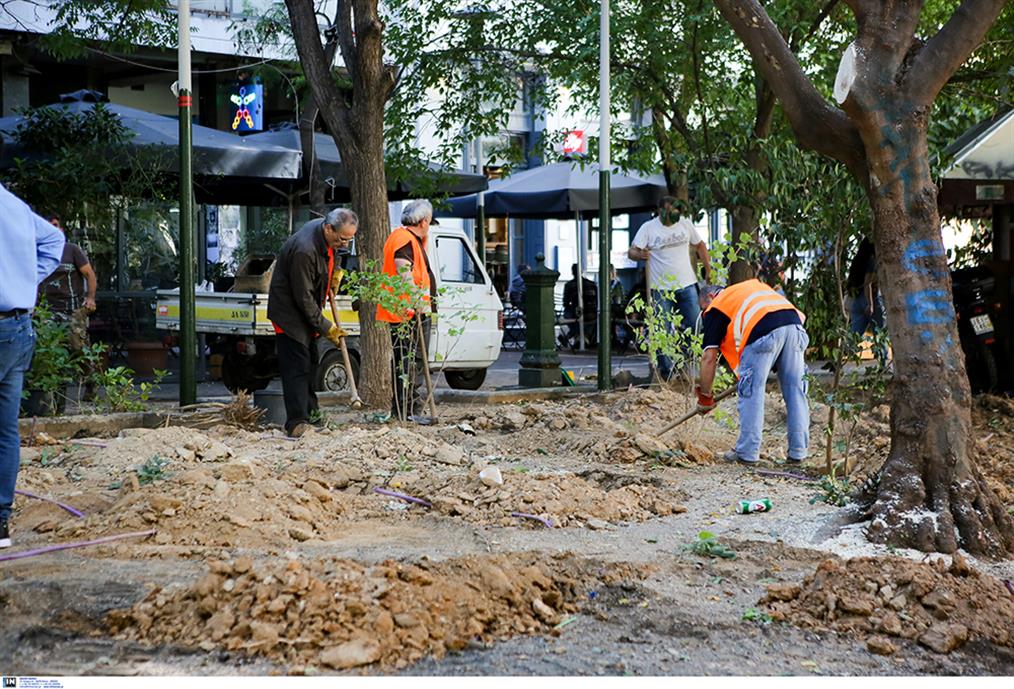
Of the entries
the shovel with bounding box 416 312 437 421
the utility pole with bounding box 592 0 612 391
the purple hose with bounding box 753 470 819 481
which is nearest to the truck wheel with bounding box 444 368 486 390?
the utility pole with bounding box 592 0 612 391

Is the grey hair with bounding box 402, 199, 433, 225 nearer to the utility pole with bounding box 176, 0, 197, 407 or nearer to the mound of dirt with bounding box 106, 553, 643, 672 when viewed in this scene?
the utility pole with bounding box 176, 0, 197, 407

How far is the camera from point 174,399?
1459 cm

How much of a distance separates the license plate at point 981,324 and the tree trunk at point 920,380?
7.02m

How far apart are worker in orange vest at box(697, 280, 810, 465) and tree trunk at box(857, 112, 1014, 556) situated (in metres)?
2.25

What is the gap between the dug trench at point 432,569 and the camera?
4.85m

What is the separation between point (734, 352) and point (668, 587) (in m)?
4.06

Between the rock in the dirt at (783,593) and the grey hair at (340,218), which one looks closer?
the rock in the dirt at (783,593)

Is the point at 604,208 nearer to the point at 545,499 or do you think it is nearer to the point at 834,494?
the point at 834,494

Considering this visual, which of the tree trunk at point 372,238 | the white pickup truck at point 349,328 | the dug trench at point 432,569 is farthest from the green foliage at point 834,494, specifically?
the white pickup truck at point 349,328

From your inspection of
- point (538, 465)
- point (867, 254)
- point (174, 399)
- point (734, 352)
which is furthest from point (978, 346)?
point (174, 399)

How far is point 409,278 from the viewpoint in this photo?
11273mm

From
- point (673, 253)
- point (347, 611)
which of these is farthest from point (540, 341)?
point (347, 611)

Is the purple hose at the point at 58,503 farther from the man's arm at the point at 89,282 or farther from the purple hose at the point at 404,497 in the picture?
the man's arm at the point at 89,282

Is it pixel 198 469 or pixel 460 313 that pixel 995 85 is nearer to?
pixel 460 313
